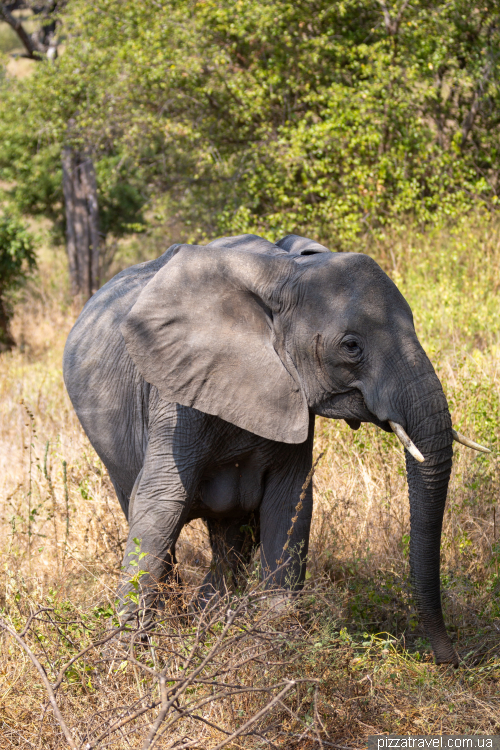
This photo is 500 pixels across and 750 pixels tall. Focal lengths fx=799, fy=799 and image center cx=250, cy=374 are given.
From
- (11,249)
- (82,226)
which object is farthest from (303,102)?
(82,226)

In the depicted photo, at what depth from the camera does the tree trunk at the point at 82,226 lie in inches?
642

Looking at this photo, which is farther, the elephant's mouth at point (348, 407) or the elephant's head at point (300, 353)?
the elephant's mouth at point (348, 407)

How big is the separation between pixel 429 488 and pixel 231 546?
4.88ft

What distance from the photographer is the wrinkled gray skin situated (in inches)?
123

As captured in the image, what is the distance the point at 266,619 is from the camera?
299 cm

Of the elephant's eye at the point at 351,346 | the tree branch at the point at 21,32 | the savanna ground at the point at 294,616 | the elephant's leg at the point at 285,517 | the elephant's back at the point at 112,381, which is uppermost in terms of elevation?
the tree branch at the point at 21,32

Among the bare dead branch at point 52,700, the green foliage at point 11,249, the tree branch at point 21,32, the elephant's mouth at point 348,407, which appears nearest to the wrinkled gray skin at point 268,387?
the elephant's mouth at point 348,407

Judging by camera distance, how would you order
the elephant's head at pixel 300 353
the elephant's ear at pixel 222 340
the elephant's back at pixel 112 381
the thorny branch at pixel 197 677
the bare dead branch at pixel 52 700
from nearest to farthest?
the bare dead branch at pixel 52 700, the thorny branch at pixel 197 677, the elephant's head at pixel 300 353, the elephant's ear at pixel 222 340, the elephant's back at pixel 112 381

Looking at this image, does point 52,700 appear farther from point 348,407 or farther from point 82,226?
point 82,226

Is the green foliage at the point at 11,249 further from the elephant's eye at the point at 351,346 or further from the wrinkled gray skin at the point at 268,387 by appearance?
the elephant's eye at the point at 351,346

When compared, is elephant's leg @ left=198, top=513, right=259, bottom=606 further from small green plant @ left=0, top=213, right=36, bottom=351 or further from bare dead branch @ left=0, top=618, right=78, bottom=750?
small green plant @ left=0, top=213, right=36, bottom=351

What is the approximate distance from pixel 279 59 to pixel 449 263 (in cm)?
405

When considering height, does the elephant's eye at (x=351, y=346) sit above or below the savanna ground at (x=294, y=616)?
above

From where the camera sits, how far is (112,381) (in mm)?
4352
